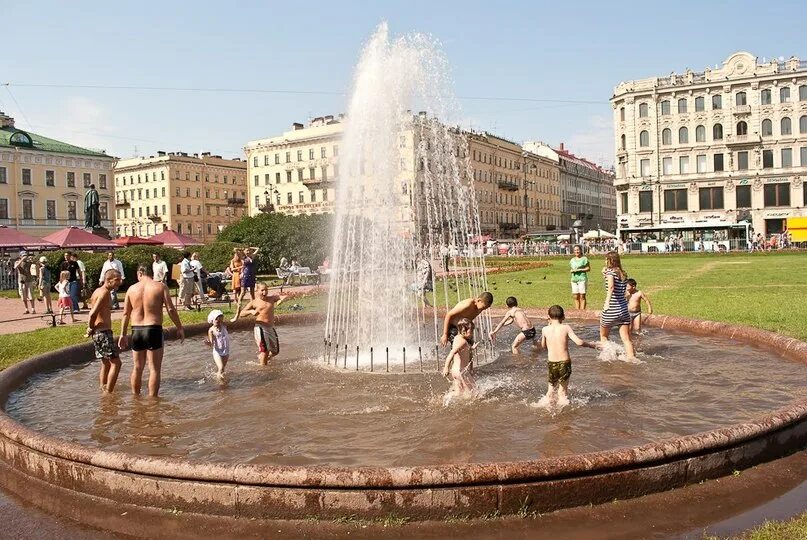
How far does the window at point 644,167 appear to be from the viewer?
83062 mm

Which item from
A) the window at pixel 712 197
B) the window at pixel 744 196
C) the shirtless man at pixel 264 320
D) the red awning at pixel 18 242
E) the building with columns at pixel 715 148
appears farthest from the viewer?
the window at pixel 712 197

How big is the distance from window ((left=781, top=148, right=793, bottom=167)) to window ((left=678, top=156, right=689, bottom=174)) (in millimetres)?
9778

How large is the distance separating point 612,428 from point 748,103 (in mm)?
82179

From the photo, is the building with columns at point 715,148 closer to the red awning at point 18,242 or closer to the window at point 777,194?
the window at point 777,194

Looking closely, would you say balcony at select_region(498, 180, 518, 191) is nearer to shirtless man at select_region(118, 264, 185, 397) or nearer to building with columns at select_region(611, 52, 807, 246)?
building with columns at select_region(611, 52, 807, 246)

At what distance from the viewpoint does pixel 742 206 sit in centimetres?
7925

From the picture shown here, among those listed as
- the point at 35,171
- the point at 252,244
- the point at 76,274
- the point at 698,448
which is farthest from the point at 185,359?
the point at 35,171

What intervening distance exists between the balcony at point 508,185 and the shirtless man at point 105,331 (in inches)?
3867

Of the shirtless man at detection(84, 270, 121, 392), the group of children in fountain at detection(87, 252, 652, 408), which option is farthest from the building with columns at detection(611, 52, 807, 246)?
the shirtless man at detection(84, 270, 121, 392)

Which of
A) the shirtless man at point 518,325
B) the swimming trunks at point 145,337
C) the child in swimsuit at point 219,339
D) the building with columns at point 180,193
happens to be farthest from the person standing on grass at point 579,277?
the building with columns at point 180,193

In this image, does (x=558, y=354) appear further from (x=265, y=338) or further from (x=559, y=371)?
(x=265, y=338)

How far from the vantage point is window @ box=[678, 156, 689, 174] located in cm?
8138

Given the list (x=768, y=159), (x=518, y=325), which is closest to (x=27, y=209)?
(x=518, y=325)

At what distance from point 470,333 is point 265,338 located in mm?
4463
